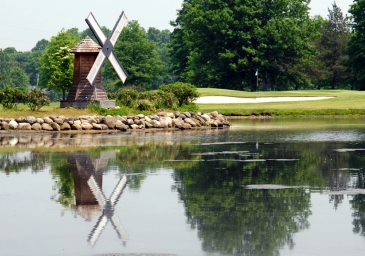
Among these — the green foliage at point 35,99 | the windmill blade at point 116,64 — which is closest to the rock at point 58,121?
the green foliage at point 35,99

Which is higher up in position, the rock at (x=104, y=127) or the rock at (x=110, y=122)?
the rock at (x=110, y=122)

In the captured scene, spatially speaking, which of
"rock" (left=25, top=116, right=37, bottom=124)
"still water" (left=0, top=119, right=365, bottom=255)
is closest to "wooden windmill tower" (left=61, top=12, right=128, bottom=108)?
"rock" (left=25, top=116, right=37, bottom=124)

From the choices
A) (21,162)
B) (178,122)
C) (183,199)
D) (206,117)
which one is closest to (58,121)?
(178,122)

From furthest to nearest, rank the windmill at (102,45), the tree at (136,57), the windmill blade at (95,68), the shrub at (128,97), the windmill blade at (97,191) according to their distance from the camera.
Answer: the tree at (136,57) → the windmill at (102,45) → the windmill blade at (95,68) → the shrub at (128,97) → the windmill blade at (97,191)

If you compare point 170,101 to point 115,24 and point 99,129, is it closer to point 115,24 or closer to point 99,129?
point 115,24

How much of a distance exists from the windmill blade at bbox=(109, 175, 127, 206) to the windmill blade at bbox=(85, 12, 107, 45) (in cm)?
2714

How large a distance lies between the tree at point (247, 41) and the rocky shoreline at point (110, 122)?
45.2 m

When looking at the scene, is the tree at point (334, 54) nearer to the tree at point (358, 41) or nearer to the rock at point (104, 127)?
the tree at point (358, 41)

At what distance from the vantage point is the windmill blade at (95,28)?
147 feet

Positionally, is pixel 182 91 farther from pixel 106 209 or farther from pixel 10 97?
pixel 106 209

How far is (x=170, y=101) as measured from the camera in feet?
146

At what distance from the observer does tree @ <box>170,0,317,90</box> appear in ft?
281

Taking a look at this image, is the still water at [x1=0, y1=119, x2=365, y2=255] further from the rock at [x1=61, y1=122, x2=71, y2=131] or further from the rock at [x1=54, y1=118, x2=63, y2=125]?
the rock at [x1=54, y1=118, x2=63, y2=125]

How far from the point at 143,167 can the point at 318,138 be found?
11.7 m
